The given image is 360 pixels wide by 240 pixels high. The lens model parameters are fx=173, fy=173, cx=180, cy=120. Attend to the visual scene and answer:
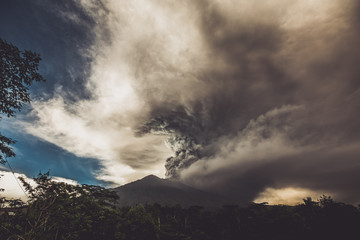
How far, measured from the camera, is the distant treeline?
7.03 m

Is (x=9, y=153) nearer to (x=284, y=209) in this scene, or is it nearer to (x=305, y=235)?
(x=284, y=209)

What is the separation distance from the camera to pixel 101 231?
1123 cm

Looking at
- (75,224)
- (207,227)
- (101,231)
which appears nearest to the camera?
(75,224)

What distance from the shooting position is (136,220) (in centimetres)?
1295

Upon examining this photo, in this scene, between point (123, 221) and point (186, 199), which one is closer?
point (123, 221)

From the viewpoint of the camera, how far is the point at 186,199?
183 meters

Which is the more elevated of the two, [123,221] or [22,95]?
[22,95]

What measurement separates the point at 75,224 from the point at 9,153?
5.77m

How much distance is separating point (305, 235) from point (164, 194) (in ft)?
633

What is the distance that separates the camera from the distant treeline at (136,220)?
7.03 m

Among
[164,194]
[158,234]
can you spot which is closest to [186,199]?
[164,194]

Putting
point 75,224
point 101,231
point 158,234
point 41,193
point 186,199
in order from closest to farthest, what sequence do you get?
point 41,193 → point 75,224 → point 101,231 → point 158,234 → point 186,199

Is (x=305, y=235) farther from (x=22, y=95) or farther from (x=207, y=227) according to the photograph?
(x=22, y=95)

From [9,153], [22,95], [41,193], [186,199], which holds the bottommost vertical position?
[41,193]
